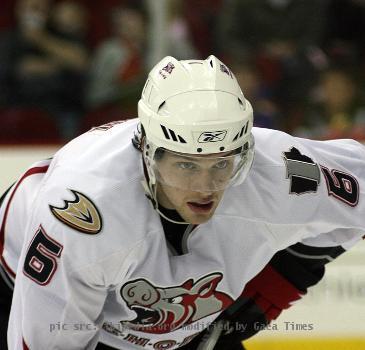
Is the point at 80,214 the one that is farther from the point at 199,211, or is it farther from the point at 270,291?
the point at 270,291

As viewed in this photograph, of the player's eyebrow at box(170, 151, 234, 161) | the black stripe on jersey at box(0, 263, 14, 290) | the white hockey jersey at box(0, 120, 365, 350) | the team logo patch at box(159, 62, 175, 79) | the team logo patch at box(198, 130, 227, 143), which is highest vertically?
the team logo patch at box(159, 62, 175, 79)

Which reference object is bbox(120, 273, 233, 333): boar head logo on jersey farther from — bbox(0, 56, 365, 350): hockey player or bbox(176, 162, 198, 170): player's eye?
bbox(176, 162, 198, 170): player's eye

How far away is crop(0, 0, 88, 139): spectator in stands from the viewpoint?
437cm

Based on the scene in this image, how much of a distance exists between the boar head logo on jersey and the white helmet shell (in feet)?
1.13

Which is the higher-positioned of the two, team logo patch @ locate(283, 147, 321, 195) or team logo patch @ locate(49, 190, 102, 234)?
team logo patch @ locate(49, 190, 102, 234)

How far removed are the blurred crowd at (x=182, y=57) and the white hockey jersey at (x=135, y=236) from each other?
6.53 feet

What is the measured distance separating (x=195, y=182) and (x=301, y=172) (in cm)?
34

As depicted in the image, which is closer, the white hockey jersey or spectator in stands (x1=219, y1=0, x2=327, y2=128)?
the white hockey jersey

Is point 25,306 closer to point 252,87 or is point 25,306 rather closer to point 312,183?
point 312,183

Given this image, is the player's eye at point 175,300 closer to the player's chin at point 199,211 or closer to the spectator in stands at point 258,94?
the player's chin at point 199,211

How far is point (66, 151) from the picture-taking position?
2.12 m

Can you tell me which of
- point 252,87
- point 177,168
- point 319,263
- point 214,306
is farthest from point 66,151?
point 252,87

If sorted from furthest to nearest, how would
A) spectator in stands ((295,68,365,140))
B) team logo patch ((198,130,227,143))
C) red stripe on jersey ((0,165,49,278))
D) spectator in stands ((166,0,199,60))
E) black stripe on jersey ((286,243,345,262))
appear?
spectator in stands ((166,0,199,60)), spectator in stands ((295,68,365,140)), black stripe on jersey ((286,243,345,262)), red stripe on jersey ((0,165,49,278)), team logo patch ((198,130,227,143))

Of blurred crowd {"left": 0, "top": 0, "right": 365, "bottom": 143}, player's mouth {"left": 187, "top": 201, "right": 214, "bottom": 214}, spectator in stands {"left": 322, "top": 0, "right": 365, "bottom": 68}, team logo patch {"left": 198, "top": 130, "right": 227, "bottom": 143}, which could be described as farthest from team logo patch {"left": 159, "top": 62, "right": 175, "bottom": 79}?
spectator in stands {"left": 322, "top": 0, "right": 365, "bottom": 68}
